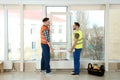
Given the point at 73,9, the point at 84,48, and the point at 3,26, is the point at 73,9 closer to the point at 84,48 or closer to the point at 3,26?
the point at 84,48

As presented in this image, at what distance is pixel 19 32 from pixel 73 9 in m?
1.70

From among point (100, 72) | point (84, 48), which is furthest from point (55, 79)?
point (84, 48)

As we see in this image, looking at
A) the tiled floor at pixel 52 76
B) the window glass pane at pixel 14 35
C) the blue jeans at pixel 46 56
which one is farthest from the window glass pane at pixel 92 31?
the window glass pane at pixel 14 35

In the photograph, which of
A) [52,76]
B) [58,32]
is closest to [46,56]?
[52,76]

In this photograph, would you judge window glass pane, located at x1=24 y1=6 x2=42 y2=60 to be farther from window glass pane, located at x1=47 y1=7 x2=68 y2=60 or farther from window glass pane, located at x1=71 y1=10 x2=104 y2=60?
window glass pane, located at x1=71 y1=10 x2=104 y2=60

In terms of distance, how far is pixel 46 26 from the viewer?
582 cm

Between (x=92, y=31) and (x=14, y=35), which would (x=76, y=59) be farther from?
(x=14, y=35)

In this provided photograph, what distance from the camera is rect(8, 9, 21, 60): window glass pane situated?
6578 millimetres

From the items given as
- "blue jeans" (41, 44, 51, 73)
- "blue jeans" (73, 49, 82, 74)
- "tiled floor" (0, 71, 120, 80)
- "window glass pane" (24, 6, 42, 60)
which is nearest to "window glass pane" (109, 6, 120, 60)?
"tiled floor" (0, 71, 120, 80)

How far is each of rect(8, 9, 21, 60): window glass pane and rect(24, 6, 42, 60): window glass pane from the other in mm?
233

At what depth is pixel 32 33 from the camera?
21.7 ft

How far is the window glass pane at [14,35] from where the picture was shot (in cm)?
658

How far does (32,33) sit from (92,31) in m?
1.76

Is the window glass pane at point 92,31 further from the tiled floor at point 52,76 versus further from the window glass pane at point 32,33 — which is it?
the window glass pane at point 32,33
